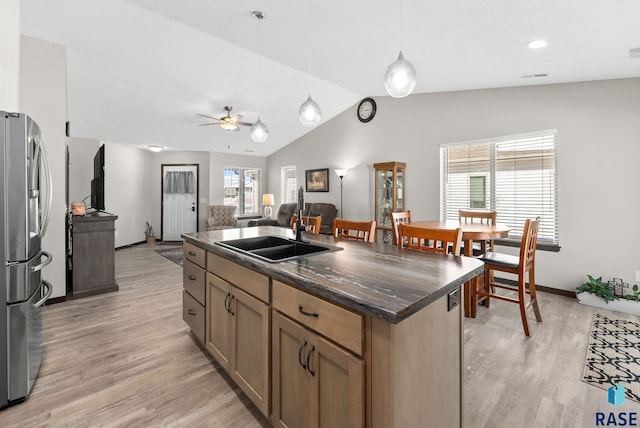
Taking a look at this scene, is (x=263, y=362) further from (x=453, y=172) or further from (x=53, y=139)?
(x=453, y=172)

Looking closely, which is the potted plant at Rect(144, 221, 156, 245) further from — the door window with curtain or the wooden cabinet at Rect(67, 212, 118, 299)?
the wooden cabinet at Rect(67, 212, 118, 299)

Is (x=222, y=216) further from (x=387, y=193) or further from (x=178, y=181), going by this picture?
(x=387, y=193)

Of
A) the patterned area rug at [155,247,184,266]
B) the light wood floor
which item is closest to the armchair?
the patterned area rug at [155,247,184,266]

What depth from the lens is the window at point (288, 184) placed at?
25.7 ft

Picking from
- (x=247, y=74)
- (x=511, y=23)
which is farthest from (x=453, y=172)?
(x=247, y=74)

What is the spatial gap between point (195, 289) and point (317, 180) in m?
4.85

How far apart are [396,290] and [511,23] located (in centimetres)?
257

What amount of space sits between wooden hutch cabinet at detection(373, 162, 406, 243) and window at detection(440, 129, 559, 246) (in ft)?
2.34

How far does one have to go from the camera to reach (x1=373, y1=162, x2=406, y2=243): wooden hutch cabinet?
16.9ft

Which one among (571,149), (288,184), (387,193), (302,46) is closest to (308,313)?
(302,46)

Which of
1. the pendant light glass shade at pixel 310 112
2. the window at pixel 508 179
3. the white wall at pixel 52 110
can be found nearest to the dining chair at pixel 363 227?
the pendant light glass shade at pixel 310 112

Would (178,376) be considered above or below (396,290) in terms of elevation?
below

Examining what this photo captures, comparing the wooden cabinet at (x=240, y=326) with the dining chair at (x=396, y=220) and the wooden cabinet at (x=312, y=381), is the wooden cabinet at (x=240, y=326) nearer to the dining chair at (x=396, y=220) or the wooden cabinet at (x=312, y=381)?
the wooden cabinet at (x=312, y=381)

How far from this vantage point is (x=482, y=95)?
13.9ft
